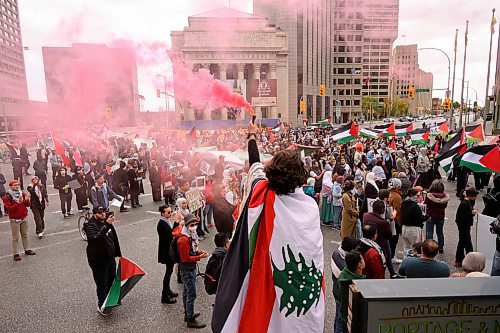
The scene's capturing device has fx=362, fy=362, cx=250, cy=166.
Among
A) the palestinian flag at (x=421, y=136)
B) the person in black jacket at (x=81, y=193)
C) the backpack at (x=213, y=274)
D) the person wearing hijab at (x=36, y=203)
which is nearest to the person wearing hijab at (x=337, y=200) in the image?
the backpack at (x=213, y=274)

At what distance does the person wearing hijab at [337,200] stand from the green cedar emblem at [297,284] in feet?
24.6

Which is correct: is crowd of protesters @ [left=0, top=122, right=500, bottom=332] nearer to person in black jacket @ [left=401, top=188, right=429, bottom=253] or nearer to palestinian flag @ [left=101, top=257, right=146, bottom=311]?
person in black jacket @ [left=401, top=188, right=429, bottom=253]

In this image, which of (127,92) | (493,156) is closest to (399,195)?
(493,156)

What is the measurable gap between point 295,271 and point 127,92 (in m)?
31.8

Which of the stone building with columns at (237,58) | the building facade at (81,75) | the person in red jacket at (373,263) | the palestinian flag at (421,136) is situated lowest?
the person in red jacket at (373,263)

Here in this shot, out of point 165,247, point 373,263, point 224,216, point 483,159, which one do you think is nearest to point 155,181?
point 224,216

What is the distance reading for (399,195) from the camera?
7629 millimetres

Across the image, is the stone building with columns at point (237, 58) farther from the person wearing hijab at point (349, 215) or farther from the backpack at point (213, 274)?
the backpack at point (213, 274)

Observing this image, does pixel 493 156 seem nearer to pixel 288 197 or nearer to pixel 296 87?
pixel 288 197

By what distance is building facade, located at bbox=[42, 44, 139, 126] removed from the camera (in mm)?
22344

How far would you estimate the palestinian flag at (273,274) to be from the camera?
6.65 ft

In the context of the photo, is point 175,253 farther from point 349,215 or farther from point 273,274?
point 349,215

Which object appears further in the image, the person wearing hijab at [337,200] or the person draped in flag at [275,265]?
the person wearing hijab at [337,200]

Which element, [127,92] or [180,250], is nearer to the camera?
[180,250]
